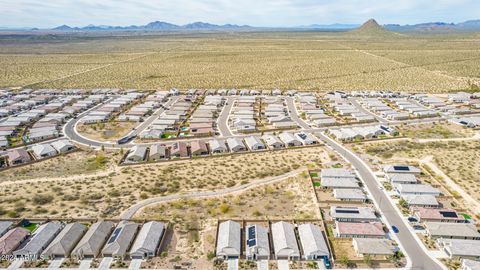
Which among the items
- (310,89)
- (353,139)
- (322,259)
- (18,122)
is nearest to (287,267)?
(322,259)

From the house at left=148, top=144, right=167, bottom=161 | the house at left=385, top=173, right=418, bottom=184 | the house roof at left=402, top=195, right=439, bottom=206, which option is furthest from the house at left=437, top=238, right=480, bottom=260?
the house at left=148, top=144, right=167, bottom=161

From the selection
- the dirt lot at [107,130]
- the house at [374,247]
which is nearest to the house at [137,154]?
the dirt lot at [107,130]

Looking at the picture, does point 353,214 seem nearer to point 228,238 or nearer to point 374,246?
point 374,246

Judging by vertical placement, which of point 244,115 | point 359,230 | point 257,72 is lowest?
point 359,230

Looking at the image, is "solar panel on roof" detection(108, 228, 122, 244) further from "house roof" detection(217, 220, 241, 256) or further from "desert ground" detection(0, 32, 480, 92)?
"desert ground" detection(0, 32, 480, 92)

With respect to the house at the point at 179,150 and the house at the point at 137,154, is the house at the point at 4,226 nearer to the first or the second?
the house at the point at 137,154

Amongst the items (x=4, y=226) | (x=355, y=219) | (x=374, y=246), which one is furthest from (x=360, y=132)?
(x=4, y=226)

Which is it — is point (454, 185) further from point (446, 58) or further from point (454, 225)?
point (446, 58)
